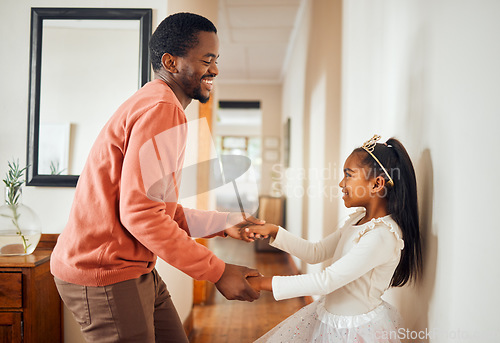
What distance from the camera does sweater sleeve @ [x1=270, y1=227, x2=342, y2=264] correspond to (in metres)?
1.50

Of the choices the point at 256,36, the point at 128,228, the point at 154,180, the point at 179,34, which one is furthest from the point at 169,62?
the point at 256,36

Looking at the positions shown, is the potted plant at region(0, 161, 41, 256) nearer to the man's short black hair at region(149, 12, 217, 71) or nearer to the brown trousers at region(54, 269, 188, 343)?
the brown trousers at region(54, 269, 188, 343)

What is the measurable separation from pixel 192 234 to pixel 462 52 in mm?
972

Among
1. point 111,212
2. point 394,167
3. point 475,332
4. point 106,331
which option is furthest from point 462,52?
point 106,331

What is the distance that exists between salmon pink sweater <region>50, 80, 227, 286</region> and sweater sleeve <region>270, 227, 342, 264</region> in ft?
1.49

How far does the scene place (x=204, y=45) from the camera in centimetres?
123

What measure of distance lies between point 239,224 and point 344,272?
0.47 metres

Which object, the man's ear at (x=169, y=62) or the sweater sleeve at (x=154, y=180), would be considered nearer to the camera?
the sweater sleeve at (x=154, y=180)

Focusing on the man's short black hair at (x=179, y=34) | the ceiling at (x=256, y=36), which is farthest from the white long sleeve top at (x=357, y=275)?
the ceiling at (x=256, y=36)

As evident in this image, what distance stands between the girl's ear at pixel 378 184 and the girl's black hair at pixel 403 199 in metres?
0.01

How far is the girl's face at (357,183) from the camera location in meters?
1.32

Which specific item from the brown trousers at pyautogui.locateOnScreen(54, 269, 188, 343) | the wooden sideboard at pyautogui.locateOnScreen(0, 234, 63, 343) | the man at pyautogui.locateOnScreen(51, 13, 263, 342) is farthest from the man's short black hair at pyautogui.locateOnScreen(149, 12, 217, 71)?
the wooden sideboard at pyautogui.locateOnScreen(0, 234, 63, 343)

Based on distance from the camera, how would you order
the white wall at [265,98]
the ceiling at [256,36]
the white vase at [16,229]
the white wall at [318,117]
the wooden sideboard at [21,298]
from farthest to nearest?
1. the white wall at [265,98]
2. the ceiling at [256,36]
3. the white wall at [318,117]
4. the white vase at [16,229]
5. the wooden sideboard at [21,298]

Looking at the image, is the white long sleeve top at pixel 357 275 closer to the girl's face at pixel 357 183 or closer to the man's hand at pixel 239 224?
the girl's face at pixel 357 183
